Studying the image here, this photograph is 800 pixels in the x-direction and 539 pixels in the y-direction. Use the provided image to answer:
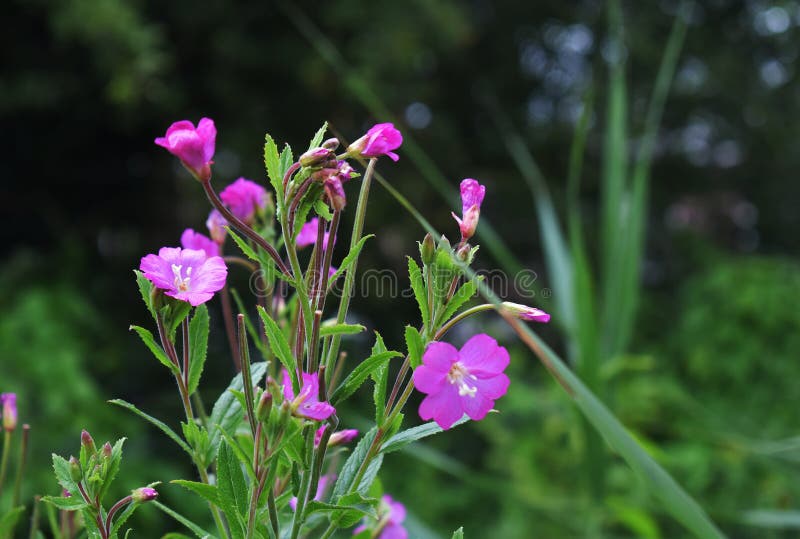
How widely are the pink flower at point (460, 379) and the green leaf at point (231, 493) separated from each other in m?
0.08

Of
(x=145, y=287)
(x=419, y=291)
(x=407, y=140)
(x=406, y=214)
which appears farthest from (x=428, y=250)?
(x=406, y=214)

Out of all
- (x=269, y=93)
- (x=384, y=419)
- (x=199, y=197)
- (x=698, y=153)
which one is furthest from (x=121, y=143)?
(x=698, y=153)

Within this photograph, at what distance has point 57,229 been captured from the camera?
1817 millimetres

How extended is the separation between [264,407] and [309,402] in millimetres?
19

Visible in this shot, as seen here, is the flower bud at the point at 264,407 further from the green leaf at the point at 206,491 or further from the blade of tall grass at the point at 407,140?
the blade of tall grass at the point at 407,140

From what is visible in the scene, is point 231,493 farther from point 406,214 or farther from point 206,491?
point 406,214

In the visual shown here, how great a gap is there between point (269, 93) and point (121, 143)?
1.31 feet

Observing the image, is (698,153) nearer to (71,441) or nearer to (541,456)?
(541,456)

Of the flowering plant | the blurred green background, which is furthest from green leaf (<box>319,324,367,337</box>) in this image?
the blurred green background

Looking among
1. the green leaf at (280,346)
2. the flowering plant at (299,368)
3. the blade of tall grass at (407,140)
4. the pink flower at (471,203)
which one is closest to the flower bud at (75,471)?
the flowering plant at (299,368)

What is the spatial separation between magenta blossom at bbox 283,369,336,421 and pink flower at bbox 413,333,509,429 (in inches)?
1.6

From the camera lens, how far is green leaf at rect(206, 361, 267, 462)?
36 centimetres

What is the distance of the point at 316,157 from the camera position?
0.32m

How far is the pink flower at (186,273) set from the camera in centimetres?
31
